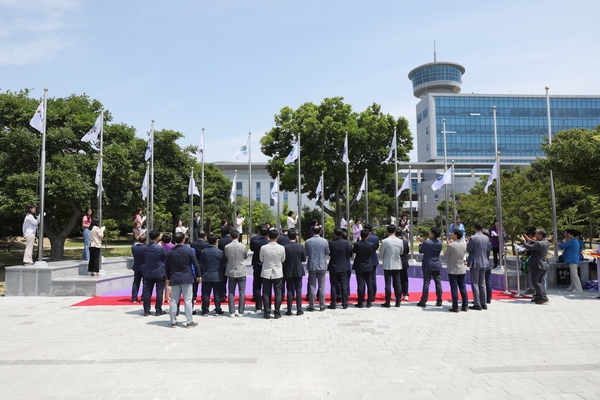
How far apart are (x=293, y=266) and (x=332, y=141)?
23.2 m

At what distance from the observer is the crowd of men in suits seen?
9.02 meters

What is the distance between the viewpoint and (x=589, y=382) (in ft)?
17.2

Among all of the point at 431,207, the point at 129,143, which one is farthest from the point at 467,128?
the point at 129,143

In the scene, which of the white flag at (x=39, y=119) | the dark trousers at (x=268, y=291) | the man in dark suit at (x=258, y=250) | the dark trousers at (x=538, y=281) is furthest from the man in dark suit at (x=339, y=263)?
the white flag at (x=39, y=119)

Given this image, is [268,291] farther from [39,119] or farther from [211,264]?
[39,119]

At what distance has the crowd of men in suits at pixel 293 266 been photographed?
9016 millimetres

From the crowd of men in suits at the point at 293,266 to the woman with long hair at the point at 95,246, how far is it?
7.66ft

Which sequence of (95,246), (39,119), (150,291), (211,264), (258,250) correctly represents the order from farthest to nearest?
(95,246)
(39,119)
(258,250)
(150,291)
(211,264)

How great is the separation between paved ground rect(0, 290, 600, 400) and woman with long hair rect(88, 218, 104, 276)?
9.52 ft

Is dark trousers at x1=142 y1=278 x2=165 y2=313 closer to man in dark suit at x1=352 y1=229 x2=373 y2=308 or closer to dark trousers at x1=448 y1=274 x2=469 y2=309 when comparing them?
man in dark suit at x1=352 y1=229 x2=373 y2=308

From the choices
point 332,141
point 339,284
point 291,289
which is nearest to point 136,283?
point 291,289

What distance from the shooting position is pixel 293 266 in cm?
925

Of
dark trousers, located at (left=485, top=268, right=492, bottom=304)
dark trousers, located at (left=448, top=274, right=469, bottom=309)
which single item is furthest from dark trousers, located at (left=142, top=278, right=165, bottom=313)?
dark trousers, located at (left=485, top=268, right=492, bottom=304)

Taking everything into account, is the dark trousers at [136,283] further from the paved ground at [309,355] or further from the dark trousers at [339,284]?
the dark trousers at [339,284]
